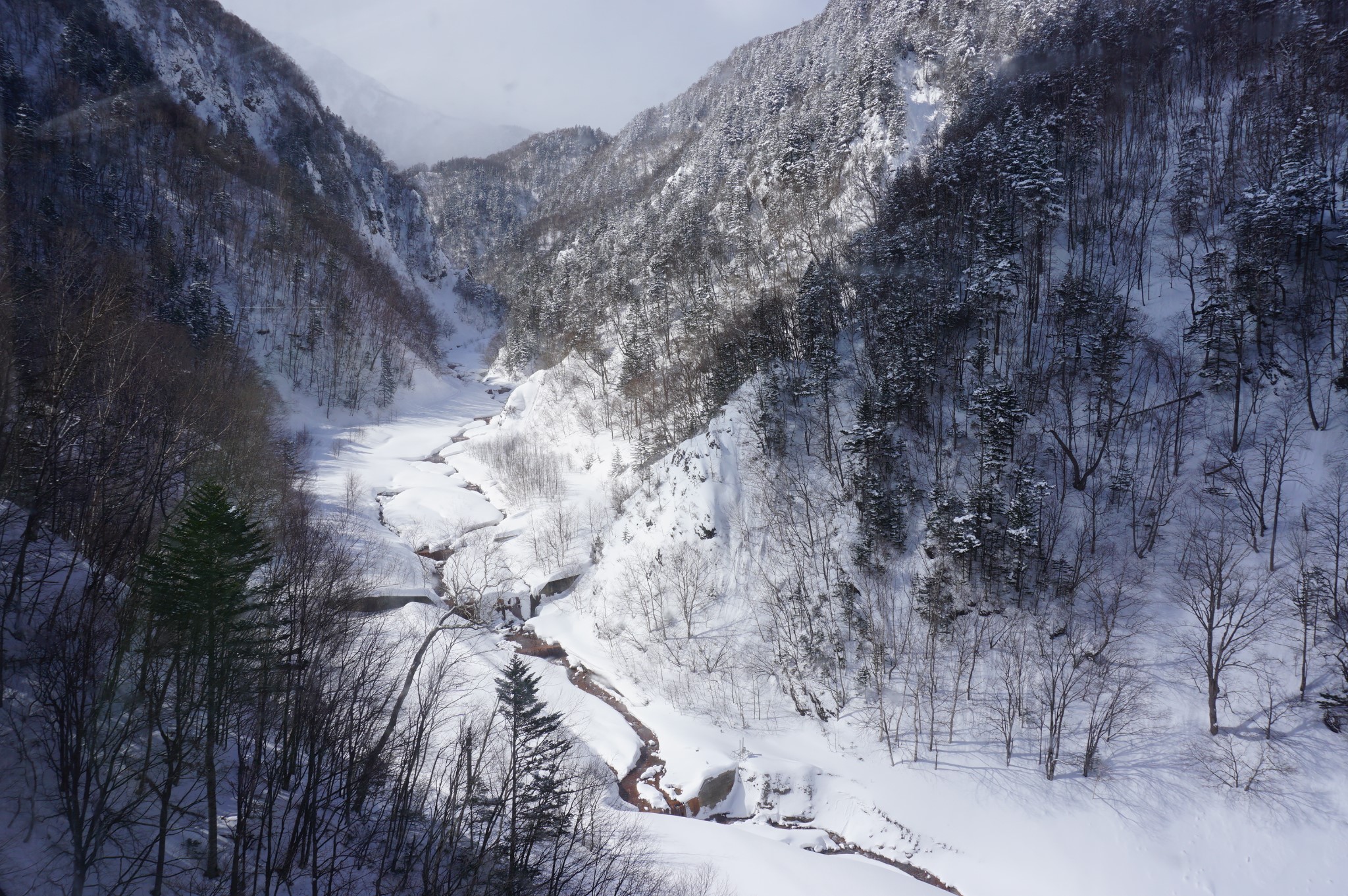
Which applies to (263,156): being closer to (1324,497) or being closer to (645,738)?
(645,738)

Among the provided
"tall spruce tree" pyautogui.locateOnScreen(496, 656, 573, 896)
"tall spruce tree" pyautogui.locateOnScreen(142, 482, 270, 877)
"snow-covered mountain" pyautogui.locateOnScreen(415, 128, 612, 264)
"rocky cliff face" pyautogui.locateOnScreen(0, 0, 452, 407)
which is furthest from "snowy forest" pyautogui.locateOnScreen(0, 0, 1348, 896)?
"snow-covered mountain" pyautogui.locateOnScreen(415, 128, 612, 264)

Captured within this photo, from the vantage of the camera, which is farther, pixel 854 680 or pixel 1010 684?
pixel 854 680

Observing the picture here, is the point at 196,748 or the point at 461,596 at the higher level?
the point at 196,748

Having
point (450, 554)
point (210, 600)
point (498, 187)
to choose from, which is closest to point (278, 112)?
point (498, 187)

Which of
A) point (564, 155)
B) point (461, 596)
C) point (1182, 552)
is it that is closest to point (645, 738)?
point (461, 596)

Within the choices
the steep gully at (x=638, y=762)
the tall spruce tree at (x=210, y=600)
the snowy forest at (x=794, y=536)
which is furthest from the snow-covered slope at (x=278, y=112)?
the tall spruce tree at (x=210, y=600)

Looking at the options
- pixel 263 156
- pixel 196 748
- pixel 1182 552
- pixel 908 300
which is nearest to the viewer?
pixel 196 748

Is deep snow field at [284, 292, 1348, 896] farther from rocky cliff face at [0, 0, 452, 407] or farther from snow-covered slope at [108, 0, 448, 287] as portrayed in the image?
snow-covered slope at [108, 0, 448, 287]
